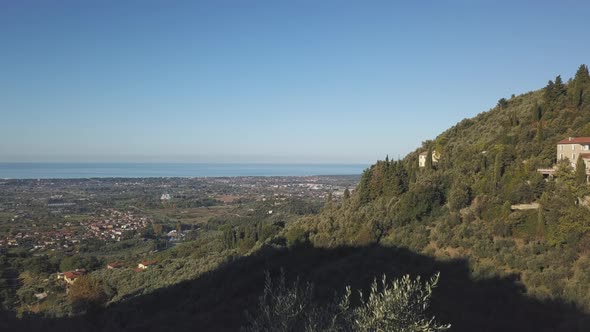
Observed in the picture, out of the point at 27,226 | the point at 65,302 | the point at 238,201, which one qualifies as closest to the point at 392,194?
the point at 65,302

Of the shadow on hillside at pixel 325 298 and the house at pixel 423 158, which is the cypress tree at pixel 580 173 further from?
the house at pixel 423 158

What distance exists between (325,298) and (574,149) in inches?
570

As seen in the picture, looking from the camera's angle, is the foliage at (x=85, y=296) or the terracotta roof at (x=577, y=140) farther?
the foliage at (x=85, y=296)

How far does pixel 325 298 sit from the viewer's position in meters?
14.8

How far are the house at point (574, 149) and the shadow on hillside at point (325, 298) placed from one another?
8.20 meters

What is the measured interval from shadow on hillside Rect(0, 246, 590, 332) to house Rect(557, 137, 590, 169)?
8.20 m

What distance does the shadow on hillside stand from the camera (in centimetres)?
1191

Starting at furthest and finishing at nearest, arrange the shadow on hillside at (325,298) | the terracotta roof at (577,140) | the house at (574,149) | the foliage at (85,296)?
1. the foliage at (85,296)
2. the terracotta roof at (577,140)
3. the house at (574,149)
4. the shadow on hillside at (325,298)

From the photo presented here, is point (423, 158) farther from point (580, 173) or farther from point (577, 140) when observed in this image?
point (580, 173)

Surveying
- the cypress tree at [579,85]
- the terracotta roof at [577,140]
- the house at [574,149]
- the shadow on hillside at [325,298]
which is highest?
the cypress tree at [579,85]

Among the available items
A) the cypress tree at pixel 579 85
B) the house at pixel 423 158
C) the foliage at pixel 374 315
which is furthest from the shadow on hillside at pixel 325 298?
the cypress tree at pixel 579 85

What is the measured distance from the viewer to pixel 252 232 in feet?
119

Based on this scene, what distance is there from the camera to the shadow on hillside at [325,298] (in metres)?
11.9

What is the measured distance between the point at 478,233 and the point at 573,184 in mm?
4672
